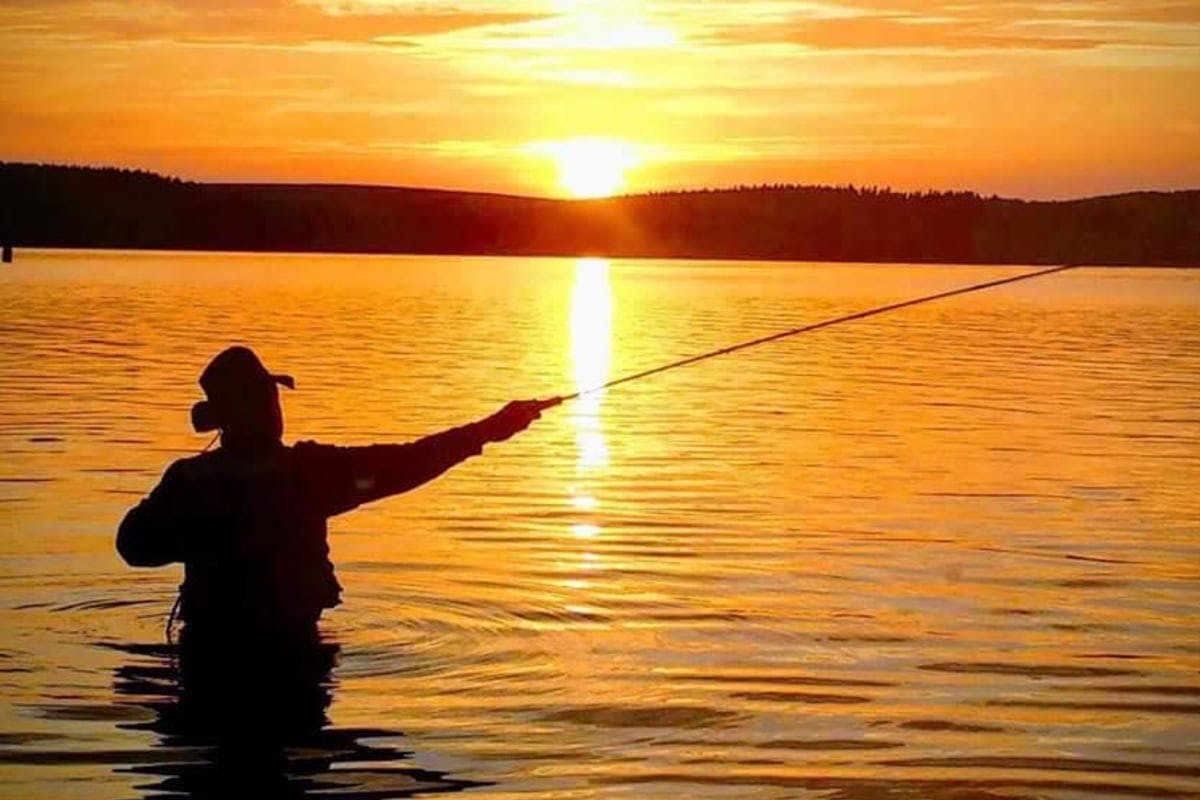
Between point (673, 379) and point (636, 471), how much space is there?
48.9 feet

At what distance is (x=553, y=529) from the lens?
19.0m

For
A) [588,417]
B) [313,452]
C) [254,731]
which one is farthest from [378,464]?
[588,417]

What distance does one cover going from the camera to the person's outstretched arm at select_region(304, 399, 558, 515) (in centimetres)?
1171

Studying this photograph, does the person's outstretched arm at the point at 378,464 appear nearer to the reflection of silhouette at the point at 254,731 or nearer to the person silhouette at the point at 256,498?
the person silhouette at the point at 256,498

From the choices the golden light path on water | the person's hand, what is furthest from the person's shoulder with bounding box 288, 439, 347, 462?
the golden light path on water

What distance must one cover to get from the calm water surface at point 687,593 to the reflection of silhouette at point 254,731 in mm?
41

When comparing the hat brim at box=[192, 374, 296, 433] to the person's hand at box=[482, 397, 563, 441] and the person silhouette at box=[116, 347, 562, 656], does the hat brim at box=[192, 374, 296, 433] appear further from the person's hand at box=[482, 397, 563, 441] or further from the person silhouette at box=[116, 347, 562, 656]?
the person's hand at box=[482, 397, 563, 441]

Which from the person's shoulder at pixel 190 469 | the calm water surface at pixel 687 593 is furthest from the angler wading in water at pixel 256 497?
the calm water surface at pixel 687 593

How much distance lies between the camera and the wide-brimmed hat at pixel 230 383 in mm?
11414

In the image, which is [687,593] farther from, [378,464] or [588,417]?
[588,417]

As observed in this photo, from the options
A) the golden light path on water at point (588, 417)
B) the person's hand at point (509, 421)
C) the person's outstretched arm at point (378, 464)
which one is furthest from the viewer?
the golden light path on water at point (588, 417)

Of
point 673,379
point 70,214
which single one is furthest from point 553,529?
point 70,214

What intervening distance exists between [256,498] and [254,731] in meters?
1.27

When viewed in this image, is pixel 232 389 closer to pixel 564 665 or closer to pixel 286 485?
pixel 286 485
